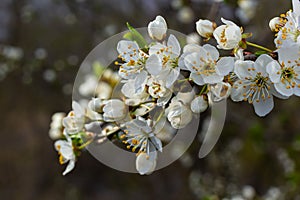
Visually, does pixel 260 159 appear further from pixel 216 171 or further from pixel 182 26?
pixel 182 26

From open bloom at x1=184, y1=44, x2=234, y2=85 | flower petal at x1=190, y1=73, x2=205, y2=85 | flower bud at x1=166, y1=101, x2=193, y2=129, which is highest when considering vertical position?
open bloom at x1=184, y1=44, x2=234, y2=85

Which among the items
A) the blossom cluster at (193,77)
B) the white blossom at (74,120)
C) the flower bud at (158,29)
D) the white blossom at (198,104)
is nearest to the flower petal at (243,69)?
the blossom cluster at (193,77)

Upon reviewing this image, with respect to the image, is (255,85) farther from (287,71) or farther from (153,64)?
(153,64)

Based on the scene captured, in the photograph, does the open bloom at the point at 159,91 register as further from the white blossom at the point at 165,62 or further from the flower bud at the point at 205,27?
the flower bud at the point at 205,27

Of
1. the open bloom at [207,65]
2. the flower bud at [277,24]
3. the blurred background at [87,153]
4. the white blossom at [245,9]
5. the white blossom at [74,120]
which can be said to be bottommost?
the blurred background at [87,153]

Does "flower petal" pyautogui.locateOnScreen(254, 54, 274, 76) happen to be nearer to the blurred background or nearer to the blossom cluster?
the blossom cluster

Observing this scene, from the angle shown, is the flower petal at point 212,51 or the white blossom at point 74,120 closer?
the flower petal at point 212,51

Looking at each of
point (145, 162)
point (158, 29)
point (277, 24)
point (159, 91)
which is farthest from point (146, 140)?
point (277, 24)

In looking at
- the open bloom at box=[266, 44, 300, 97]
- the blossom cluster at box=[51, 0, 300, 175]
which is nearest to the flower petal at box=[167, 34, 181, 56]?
the blossom cluster at box=[51, 0, 300, 175]
